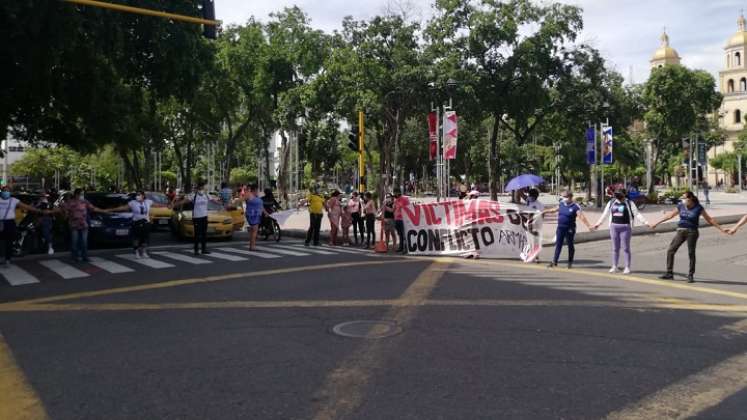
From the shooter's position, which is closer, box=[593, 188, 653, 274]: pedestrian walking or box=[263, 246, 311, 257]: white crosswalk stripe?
box=[593, 188, 653, 274]: pedestrian walking

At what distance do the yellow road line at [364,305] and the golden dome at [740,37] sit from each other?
433ft

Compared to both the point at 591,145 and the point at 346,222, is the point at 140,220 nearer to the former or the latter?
the point at 346,222

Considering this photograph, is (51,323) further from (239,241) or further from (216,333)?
(239,241)

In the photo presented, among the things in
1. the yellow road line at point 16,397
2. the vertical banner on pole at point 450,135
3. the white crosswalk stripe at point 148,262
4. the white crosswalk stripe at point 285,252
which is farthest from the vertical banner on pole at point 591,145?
the yellow road line at point 16,397

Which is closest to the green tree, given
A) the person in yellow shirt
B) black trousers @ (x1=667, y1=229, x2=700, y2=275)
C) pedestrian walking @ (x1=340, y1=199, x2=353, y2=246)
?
pedestrian walking @ (x1=340, y1=199, x2=353, y2=246)

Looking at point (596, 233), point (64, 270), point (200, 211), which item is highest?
point (200, 211)

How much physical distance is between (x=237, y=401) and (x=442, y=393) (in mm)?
1616

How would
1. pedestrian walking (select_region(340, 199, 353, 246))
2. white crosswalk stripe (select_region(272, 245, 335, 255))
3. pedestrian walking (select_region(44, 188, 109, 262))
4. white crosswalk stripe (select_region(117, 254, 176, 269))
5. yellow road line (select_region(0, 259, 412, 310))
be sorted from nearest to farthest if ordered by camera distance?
yellow road line (select_region(0, 259, 412, 310))
white crosswalk stripe (select_region(117, 254, 176, 269))
pedestrian walking (select_region(44, 188, 109, 262))
white crosswalk stripe (select_region(272, 245, 335, 255))
pedestrian walking (select_region(340, 199, 353, 246))

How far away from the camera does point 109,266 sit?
46.7 feet

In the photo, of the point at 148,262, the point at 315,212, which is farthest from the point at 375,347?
the point at 315,212

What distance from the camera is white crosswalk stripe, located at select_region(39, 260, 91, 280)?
1281 centimetres

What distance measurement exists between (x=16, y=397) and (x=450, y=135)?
60.7ft

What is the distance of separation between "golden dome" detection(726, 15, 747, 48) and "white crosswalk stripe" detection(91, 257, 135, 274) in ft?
434

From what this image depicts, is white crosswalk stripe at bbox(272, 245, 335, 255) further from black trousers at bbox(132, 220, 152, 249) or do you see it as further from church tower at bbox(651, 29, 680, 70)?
church tower at bbox(651, 29, 680, 70)
